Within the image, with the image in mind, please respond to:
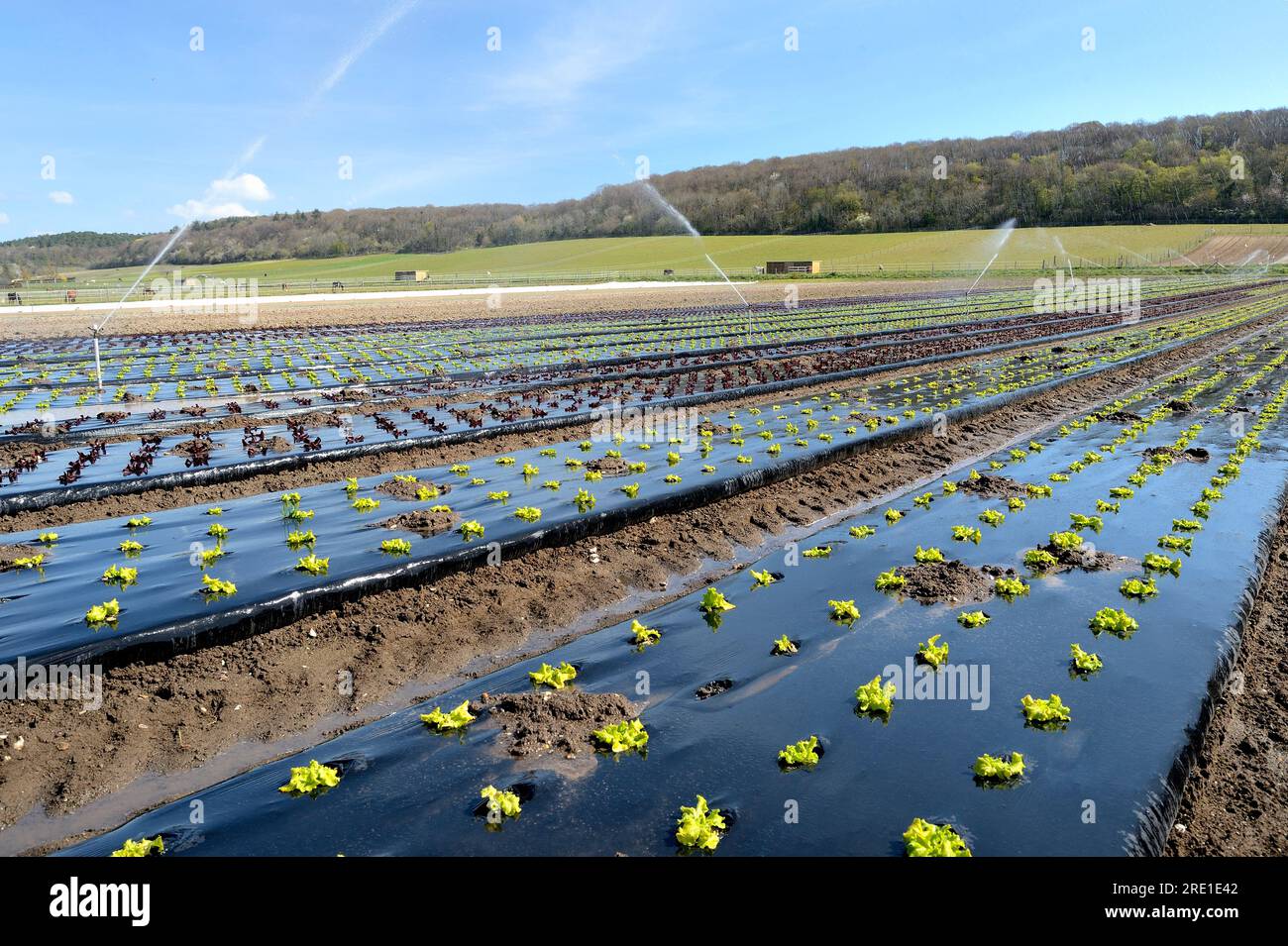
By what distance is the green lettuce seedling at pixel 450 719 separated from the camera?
20.4 ft

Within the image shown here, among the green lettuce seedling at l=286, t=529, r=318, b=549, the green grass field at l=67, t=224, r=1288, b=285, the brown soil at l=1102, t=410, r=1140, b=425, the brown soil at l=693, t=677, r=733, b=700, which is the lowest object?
the brown soil at l=693, t=677, r=733, b=700

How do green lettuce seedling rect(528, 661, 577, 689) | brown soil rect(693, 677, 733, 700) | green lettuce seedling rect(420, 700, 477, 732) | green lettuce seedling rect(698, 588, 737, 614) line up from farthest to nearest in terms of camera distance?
green lettuce seedling rect(698, 588, 737, 614), green lettuce seedling rect(528, 661, 577, 689), brown soil rect(693, 677, 733, 700), green lettuce seedling rect(420, 700, 477, 732)

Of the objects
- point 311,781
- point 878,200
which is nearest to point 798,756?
point 311,781

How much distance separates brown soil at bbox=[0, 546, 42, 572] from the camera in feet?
30.5

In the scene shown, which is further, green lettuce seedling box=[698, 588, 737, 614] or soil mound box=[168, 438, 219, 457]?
soil mound box=[168, 438, 219, 457]

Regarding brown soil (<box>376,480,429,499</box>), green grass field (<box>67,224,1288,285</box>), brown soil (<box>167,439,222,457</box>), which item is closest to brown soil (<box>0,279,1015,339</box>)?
A: green grass field (<box>67,224,1288,285</box>)

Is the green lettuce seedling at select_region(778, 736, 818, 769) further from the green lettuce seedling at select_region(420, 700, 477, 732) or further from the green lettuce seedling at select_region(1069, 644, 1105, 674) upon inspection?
the green lettuce seedling at select_region(1069, 644, 1105, 674)

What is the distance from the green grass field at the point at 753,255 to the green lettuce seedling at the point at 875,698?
10231cm

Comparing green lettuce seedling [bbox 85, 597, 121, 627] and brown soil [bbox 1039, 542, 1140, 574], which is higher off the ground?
green lettuce seedling [bbox 85, 597, 121, 627]

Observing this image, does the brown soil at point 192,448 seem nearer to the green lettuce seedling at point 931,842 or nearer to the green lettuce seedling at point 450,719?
the green lettuce seedling at point 450,719

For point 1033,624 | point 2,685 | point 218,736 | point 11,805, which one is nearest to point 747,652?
point 1033,624

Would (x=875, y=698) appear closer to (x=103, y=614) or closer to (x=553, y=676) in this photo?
(x=553, y=676)

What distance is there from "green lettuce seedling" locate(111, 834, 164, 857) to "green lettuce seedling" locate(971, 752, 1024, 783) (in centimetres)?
510
